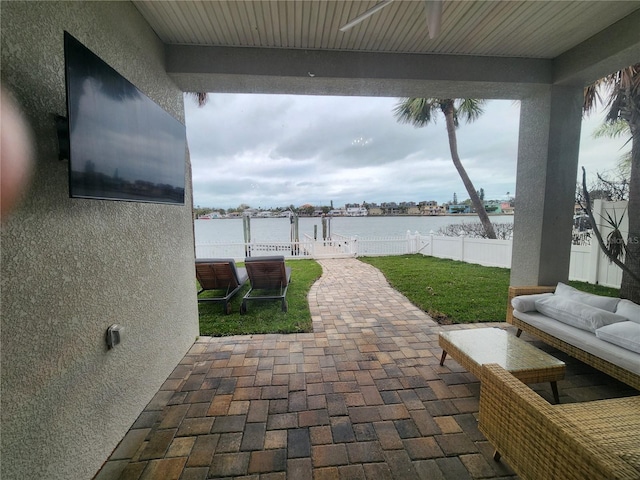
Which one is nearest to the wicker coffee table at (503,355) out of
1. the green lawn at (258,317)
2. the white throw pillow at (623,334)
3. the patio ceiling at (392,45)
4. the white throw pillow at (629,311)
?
the white throw pillow at (623,334)

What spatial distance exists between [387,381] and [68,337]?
2.36 meters

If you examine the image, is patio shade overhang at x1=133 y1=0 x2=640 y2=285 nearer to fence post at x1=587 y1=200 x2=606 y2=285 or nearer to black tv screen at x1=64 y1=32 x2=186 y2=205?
black tv screen at x1=64 y1=32 x2=186 y2=205

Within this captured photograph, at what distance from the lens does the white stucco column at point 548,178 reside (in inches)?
125

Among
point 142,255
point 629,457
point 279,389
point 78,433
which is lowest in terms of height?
point 279,389

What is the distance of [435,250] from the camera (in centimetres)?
957

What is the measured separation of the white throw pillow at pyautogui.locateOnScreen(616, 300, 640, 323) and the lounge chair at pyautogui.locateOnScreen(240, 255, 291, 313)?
12.5ft

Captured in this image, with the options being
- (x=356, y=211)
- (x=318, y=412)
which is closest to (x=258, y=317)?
(x=318, y=412)

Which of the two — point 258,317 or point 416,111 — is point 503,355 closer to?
point 258,317

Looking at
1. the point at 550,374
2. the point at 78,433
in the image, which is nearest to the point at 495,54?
the point at 550,374

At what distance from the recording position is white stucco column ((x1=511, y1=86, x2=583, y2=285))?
3166 millimetres

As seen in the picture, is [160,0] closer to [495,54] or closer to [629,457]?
[495,54]

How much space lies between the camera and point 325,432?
1806 mm

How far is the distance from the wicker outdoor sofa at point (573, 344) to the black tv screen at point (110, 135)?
12.2 ft

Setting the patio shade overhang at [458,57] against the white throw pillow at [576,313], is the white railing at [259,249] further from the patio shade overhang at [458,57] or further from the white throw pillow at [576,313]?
the white throw pillow at [576,313]
